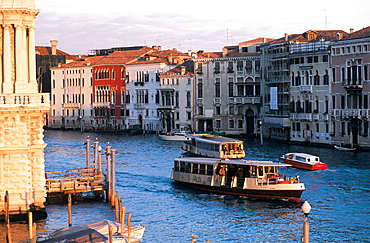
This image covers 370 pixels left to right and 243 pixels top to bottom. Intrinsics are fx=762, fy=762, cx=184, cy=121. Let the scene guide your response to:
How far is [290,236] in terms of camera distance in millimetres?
19141

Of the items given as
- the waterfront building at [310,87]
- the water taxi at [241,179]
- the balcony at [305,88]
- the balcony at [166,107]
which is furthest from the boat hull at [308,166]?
the balcony at [166,107]

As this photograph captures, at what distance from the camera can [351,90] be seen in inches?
1634

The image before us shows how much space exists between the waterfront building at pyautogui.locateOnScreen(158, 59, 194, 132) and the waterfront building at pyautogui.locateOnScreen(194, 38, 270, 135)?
73 centimetres

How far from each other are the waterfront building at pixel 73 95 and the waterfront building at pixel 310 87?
27150mm

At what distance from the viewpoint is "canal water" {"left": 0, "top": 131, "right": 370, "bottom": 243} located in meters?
19.2

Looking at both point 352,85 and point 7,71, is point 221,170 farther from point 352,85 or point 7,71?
point 352,85

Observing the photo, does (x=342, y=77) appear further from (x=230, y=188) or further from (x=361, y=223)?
(x=361, y=223)

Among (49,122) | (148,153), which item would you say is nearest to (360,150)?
(148,153)

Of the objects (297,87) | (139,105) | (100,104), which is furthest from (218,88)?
(100,104)

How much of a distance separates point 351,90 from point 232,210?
2060cm

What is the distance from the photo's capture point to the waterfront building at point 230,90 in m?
55.7

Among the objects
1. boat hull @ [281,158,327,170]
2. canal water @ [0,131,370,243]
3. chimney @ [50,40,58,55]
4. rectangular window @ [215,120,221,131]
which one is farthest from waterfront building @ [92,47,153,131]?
boat hull @ [281,158,327,170]

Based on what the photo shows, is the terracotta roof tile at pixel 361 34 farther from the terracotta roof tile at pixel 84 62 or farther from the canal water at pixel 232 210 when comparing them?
the terracotta roof tile at pixel 84 62

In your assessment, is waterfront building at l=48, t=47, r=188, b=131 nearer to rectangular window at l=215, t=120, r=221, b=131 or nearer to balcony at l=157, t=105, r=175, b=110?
balcony at l=157, t=105, r=175, b=110
